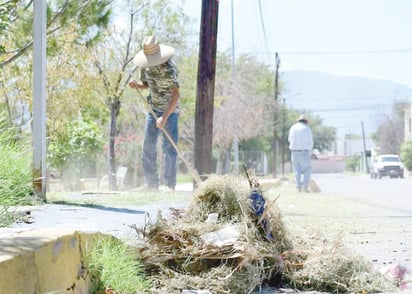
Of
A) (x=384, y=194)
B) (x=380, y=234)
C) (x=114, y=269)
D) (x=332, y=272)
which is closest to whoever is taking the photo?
(x=114, y=269)

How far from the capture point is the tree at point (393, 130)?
7512 centimetres

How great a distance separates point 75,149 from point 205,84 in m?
10.6

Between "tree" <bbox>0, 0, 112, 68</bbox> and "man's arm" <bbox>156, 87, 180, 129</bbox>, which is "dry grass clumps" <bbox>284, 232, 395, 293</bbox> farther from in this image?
"tree" <bbox>0, 0, 112, 68</bbox>

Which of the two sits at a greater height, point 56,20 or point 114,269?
point 56,20

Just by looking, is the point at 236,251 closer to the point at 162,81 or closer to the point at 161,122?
the point at 161,122

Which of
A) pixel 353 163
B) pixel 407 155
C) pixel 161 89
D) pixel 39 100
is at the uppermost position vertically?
pixel 161 89

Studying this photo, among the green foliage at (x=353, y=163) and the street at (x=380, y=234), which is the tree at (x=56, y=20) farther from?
the green foliage at (x=353, y=163)

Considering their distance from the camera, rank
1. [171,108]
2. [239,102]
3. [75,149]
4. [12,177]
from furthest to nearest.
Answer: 1. [239,102]
2. [75,149]
3. [171,108]
4. [12,177]

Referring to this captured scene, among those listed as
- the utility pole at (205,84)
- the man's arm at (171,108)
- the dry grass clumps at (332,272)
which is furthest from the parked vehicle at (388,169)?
the dry grass clumps at (332,272)

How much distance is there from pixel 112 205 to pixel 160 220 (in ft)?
7.18

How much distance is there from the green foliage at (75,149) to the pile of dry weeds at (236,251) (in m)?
12.5

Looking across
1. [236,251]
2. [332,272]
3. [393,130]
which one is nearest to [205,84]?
[332,272]

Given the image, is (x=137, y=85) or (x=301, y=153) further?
(x=301, y=153)

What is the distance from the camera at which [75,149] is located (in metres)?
18.8
